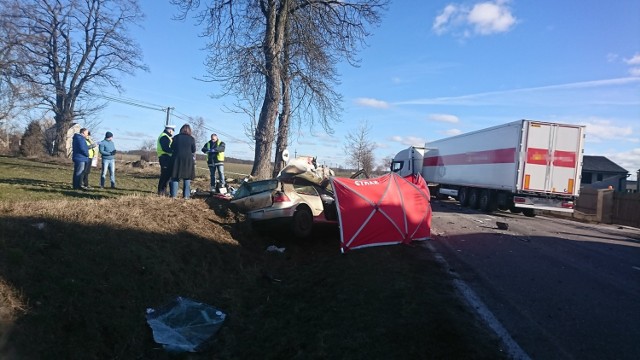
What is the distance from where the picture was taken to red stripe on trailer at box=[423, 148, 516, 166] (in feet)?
58.7

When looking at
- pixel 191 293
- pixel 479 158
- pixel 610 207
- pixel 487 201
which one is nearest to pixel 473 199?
pixel 487 201

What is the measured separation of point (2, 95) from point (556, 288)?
39192mm

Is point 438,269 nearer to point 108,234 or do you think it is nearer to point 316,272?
point 316,272

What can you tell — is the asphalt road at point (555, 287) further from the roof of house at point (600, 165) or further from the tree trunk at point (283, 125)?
the roof of house at point (600, 165)

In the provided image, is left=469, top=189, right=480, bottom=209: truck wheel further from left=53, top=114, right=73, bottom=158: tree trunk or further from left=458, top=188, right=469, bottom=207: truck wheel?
left=53, top=114, right=73, bottom=158: tree trunk

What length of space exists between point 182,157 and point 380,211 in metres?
4.46

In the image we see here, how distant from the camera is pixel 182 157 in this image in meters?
9.95

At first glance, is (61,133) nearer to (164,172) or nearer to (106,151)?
(106,151)

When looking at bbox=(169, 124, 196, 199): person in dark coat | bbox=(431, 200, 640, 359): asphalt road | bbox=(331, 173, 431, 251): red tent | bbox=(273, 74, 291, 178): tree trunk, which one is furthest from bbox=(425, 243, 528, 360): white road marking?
bbox=(273, 74, 291, 178): tree trunk

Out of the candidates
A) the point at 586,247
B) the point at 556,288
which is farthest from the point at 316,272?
the point at 586,247

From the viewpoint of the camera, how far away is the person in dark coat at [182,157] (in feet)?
32.5

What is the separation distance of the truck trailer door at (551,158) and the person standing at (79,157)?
1477 cm

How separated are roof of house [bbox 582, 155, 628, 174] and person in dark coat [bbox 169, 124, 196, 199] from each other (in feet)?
189

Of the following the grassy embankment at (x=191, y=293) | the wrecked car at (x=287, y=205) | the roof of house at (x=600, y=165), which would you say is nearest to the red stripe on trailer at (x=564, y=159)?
the wrecked car at (x=287, y=205)
